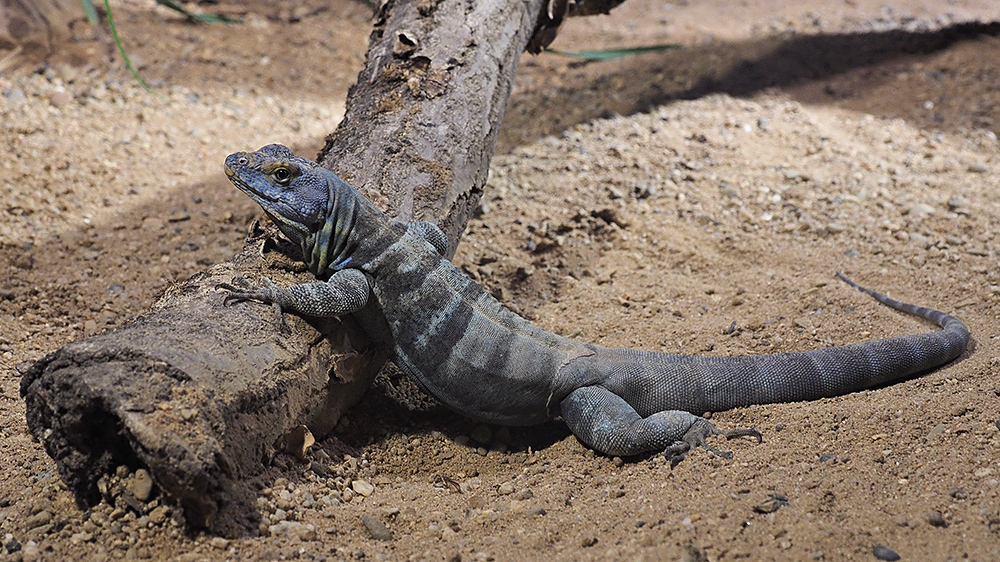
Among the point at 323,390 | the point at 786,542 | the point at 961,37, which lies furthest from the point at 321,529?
the point at 961,37

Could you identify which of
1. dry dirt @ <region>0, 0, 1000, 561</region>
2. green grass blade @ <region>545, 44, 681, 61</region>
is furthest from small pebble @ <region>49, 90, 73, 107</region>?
green grass blade @ <region>545, 44, 681, 61</region>

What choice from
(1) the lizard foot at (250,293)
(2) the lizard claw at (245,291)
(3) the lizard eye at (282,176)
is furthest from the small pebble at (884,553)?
(3) the lizard eye at (282,176)

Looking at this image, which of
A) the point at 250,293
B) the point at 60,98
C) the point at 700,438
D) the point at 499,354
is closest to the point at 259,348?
the point at 250,293

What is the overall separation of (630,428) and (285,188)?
2.20 metres

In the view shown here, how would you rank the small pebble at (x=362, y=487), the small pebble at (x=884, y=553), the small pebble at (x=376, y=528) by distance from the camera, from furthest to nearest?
the small pebble at (x=362, y=487) → the small pebble at (x=376, y=528) → the small pebble at (x=884, y=553)

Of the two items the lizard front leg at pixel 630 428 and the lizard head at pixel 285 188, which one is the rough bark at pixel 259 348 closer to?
the lizard head at pixel 285 188

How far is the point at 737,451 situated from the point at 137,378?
9.10ft

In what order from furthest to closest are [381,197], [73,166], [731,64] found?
[731,64] → [73,166] → [381,197]

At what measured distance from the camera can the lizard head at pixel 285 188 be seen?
408cm

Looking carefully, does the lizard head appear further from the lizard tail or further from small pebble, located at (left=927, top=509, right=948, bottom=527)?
small pebble, located at (left=927, top=509, right=948, bottom=527)

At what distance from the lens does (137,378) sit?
9.94 feet

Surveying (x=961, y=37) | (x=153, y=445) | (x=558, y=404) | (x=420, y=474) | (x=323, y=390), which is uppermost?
(x=961, y=37)

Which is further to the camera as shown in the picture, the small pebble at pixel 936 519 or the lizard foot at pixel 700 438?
the lizard foot at pixel 700 438

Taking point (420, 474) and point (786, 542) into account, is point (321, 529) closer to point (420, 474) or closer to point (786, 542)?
point (420, 474)
